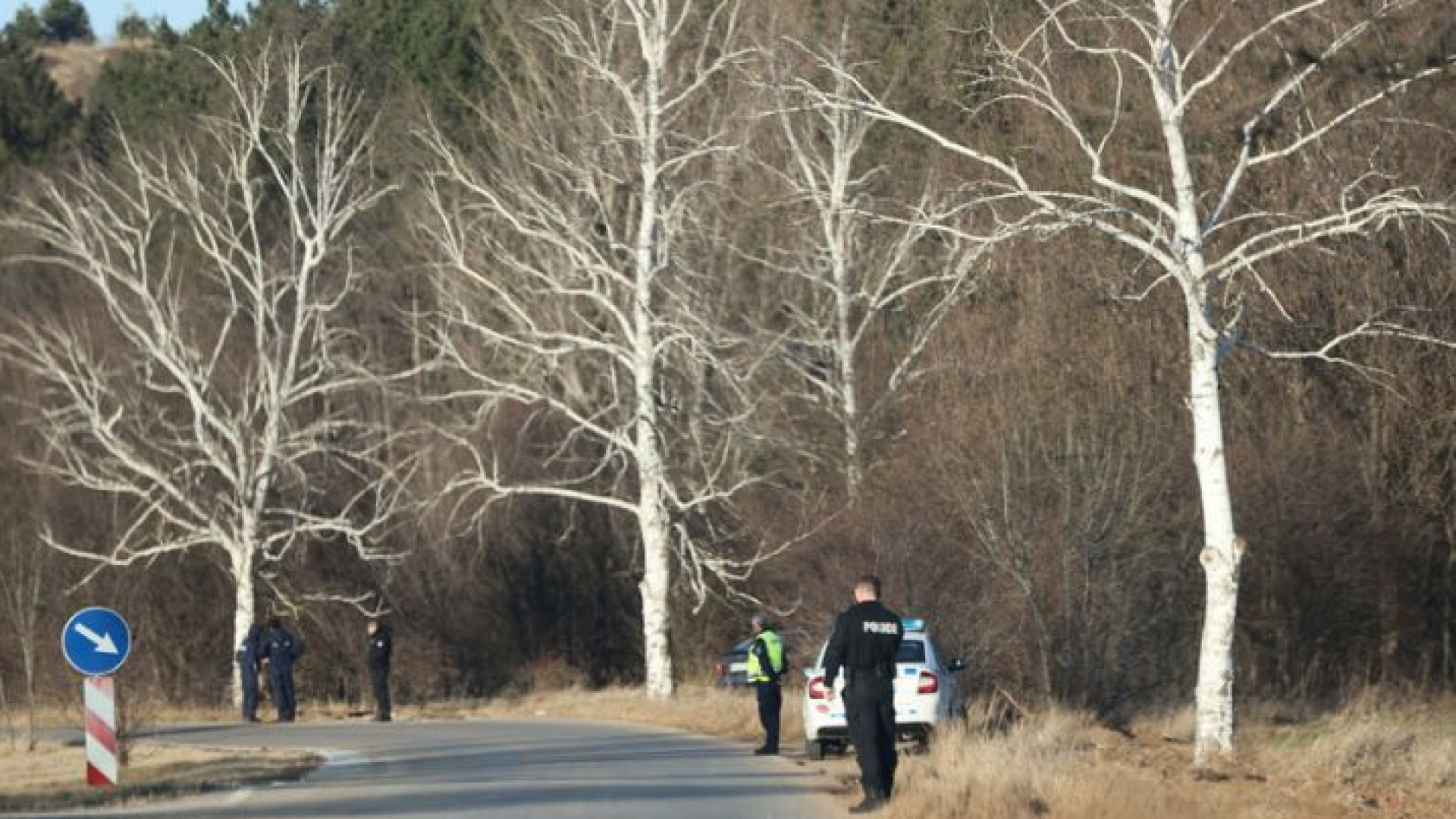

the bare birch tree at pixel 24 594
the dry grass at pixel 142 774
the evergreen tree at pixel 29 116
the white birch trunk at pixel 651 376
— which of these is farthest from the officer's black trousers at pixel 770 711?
the evergreen tree at pixel 29 116

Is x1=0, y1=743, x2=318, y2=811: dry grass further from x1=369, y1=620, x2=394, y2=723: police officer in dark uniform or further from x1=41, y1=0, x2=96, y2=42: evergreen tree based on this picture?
x1=41, y1=0, x2=96, y2=42: evergreen tree

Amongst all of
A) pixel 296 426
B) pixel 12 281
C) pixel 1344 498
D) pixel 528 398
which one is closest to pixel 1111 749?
pixel 1344 498

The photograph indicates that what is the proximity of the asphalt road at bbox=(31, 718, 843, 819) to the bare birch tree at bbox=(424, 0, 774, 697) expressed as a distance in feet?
31.4

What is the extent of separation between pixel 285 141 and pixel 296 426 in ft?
32.2

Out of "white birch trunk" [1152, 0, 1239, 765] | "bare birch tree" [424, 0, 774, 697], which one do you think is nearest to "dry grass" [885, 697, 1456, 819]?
"white birch trunk" [1152, 0, 1239, 765]

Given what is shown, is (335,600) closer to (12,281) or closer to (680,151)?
(680,151)

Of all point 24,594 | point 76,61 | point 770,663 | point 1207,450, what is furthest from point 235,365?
point 76,61

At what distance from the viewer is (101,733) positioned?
74.3ft

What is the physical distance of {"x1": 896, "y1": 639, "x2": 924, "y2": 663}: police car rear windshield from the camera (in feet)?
85.1

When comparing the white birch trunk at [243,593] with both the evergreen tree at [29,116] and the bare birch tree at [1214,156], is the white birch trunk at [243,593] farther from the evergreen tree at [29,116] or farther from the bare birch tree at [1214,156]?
the evergreen tree at [29,116]

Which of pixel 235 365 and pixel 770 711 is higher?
pixel 235 365

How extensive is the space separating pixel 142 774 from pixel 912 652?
794 cm

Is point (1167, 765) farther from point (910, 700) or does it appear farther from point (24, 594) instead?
point (24, 594)

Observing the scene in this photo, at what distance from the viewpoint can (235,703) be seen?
5044 cm
